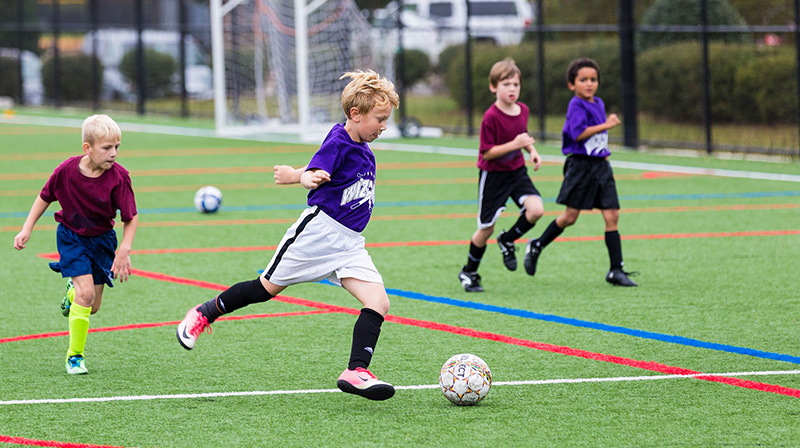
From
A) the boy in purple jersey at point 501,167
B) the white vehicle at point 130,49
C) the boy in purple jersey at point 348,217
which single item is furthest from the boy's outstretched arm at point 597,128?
the white vehicle at point 130,49

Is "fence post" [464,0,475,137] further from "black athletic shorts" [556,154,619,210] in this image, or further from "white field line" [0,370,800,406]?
"white field line" [0,370,800,406]

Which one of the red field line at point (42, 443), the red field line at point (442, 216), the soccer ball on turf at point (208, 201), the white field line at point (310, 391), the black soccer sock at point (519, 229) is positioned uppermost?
the soccer ball on turf at point (208, 201)

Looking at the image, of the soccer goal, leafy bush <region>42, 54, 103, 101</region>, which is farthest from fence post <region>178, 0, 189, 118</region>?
leafy bush <region>42, 54, 103, 101</region>

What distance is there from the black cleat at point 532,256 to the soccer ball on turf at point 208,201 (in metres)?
4.89

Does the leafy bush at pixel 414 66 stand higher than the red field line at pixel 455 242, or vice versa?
the leafy bush at pixel 414 66

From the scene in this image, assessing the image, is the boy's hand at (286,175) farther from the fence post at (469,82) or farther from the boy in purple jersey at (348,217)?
the fence post at (469,82)

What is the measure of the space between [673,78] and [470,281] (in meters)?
11.3

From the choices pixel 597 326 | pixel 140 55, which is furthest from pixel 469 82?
pixel 597 326

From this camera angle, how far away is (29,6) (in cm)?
3422

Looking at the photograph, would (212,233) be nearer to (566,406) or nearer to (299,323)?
(299,323)

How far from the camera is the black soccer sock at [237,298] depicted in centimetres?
545

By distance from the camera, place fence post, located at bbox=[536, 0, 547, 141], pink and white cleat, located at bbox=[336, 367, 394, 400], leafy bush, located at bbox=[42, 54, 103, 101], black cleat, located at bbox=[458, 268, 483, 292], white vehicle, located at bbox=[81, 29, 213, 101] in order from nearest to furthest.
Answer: pink and white cleat, located at bbox=[336, 367, 394, 400] → black cleat, located at bbox=[458, 268, 483, 292] → fence post, located at bbox=[536, 0, 547, 141] → white vehicle, located at bbox=[81, 29, 213, 101] → leafy bush, located at bbox=[42, 54, 103, 101]

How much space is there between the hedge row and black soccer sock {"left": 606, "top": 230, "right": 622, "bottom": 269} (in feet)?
31.0

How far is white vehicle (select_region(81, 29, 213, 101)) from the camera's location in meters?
30.3
